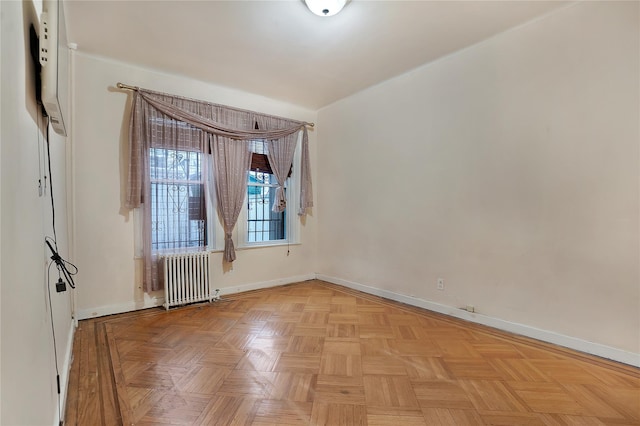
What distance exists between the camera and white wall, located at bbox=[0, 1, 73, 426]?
742 mm

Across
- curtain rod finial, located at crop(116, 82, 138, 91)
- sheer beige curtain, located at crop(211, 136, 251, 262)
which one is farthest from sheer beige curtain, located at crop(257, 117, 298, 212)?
curtain rod finial, located at crop(116, 82, 138, 91)

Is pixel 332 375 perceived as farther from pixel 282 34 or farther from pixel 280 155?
pixel 280 155

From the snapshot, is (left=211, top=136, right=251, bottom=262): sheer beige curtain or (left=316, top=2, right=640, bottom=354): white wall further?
(left=211, top=136, right=251, bottom=262): sheer beige curtain

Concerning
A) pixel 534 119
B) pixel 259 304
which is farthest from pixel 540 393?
pixel 259 304

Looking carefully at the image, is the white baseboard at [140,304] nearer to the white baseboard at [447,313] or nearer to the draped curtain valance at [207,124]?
the white baseboard at [447,313]

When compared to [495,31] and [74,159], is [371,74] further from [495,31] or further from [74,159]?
[74,159]

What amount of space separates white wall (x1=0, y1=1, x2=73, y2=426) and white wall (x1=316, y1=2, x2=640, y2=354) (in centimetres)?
318

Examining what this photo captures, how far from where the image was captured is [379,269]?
388 cm

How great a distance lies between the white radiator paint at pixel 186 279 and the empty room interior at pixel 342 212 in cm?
3

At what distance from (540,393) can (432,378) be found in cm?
62

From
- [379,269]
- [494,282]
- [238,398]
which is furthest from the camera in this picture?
[379,269]

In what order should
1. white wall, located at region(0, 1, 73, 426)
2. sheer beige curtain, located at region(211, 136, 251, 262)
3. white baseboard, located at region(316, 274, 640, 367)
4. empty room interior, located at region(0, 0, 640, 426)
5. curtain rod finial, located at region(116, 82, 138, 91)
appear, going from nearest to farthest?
white wall, located at region(0, 1, 73, 426), empty room interior, located at region(0, 0, 640, 426), white baseboard, located at region(316, 274, 640, 367), curtain rod finial, located at region(116, 82, 138, 91), sheer beige curtain, located at region(211, 136, 251, 262)

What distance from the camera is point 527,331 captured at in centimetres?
262

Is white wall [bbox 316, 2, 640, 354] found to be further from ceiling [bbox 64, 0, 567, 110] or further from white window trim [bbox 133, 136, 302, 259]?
white window trim [bbox 133, 136, 302, 259]
